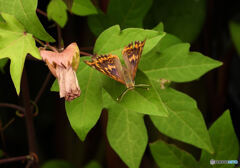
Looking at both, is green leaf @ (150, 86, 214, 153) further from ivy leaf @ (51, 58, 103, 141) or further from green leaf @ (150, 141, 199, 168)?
ivy leaf @ (51, 58, 103, 141)

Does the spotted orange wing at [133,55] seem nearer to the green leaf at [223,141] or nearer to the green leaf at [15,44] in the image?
the green leaf at [15,44]

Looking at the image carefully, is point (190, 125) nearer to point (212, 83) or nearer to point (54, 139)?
point (212, 83)

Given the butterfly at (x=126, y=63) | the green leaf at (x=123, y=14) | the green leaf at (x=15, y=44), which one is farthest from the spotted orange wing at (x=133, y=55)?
the green leaf at (x=123, y=14)

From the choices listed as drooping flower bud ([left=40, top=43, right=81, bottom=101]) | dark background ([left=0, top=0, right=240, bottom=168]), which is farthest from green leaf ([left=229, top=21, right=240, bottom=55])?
drooping flower bud ([left=40, top=43, right=81, bottom=101])

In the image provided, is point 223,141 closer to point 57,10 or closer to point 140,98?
point 140,98

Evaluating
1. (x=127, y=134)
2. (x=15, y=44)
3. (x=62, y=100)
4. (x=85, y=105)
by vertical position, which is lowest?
(x=62, y=100)

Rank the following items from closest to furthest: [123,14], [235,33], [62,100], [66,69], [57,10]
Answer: [66,69], [57,10], [123,14], [235,33], [62,100]

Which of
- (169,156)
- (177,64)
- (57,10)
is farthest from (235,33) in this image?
(57,10)

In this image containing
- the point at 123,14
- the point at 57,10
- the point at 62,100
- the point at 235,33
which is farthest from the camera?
the point at 62,100
